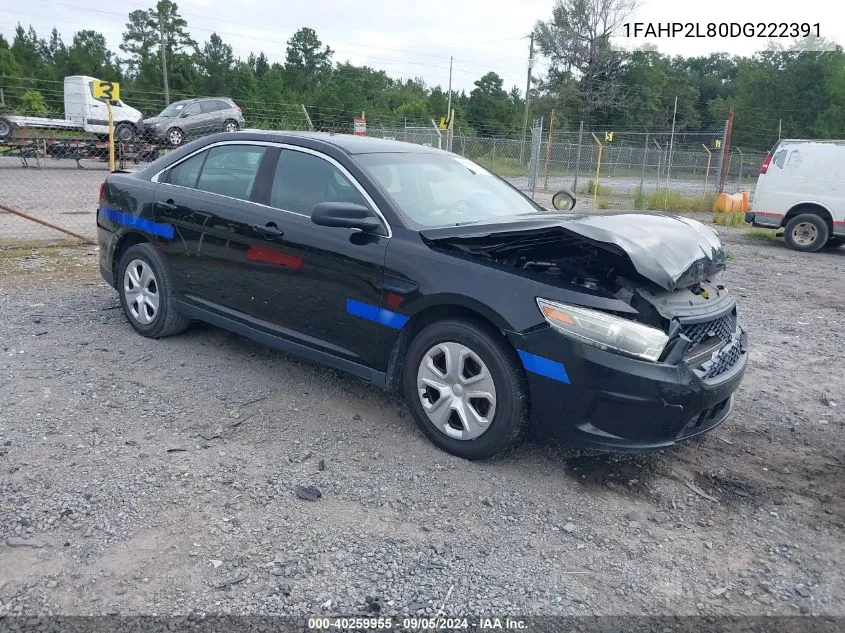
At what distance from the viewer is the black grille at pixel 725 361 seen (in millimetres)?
3529

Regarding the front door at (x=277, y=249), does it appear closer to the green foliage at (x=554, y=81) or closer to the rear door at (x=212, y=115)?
the rear door at (x=212, y=115)

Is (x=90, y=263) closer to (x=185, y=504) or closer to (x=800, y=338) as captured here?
(x=185, y=504)

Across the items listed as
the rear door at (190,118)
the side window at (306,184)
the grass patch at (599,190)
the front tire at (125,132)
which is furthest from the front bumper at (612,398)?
the rear door at (190,118)

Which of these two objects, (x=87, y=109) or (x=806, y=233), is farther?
(x=87, y=109)

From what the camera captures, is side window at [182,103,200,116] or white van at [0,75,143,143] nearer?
white van at [0,75,143,143]

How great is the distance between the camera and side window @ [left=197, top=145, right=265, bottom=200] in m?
4.76

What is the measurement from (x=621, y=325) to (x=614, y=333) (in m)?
0.05

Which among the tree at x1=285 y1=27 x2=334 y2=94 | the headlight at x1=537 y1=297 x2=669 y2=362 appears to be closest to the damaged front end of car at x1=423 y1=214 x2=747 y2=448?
the headlight at x1=537 y1=297 x2=669 y2=362

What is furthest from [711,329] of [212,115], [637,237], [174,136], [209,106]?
[209,106]

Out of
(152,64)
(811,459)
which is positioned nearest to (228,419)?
(811,459)

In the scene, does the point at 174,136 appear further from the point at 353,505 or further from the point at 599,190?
the point at 353,505

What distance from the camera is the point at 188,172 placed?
5191 mm

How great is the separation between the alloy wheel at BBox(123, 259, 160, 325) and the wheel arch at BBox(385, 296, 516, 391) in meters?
2.28

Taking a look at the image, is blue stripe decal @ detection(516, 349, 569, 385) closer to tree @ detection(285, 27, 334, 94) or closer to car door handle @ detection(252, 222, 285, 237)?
car door handle @ detection(252, 222, 285, 237)
